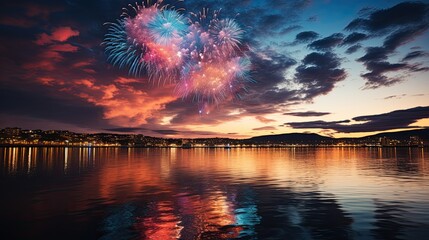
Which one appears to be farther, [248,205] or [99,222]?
[248,205]

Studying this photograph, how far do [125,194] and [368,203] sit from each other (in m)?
20.7

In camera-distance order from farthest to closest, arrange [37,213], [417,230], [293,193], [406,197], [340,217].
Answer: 1. [293,193]
2. [406,197]
3. [37,213]
4. [340,217]
5. [417,230]

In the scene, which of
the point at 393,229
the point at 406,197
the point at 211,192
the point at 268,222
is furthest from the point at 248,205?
the point at 406,197

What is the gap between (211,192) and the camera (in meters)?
33.0

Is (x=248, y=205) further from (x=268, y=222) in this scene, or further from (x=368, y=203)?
(x=368, y=203)

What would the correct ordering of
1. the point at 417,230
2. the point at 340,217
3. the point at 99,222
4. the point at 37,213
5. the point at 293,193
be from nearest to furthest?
the point at 417,230, the point at 99,222, the point at 340,217, the point at 37,213, the point at 293,193

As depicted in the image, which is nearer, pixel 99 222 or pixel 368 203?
pixel 99 222

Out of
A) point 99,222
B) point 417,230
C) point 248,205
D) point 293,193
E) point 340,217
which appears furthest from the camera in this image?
point 293,193

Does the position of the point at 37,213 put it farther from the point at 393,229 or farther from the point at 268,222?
the point at 393,229

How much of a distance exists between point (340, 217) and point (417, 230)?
429 centimetres

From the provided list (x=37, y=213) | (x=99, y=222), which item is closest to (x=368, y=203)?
(x=99, y=222)

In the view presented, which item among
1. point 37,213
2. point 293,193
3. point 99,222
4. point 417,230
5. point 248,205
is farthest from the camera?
point 293,193

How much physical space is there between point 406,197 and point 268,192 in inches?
A: 470

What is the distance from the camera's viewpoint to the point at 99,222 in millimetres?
19797
